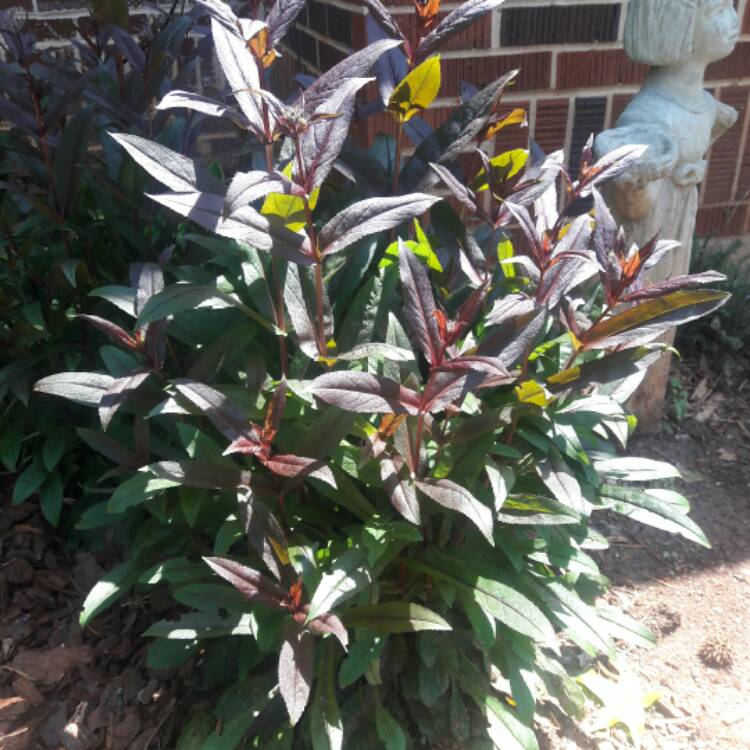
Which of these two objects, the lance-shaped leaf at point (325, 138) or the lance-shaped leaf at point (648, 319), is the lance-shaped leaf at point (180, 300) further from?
the lance-shaped leaf at point (648, 319)

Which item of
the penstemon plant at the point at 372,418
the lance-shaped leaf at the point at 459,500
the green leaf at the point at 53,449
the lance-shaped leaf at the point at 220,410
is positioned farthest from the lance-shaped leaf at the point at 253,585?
the green leaf at the point at 53,449

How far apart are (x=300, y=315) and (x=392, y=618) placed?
0.68 metres

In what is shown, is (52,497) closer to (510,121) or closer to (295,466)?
(295,466)

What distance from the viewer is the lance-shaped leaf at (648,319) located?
65.0 inches

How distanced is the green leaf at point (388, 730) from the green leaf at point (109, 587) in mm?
663

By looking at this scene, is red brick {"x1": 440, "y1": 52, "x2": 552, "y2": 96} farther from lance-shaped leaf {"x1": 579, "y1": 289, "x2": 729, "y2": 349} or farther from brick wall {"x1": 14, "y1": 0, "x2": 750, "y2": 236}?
lance-shaped leaf {"x1": 579, "y1": 289, "x2": 729, "y2": 349}

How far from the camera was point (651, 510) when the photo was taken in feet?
6.91

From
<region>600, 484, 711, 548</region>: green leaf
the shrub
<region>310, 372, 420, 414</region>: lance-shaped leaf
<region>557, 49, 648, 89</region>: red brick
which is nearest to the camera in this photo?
<region>310, 372, 420, 414</region>: lance-shaped leaf

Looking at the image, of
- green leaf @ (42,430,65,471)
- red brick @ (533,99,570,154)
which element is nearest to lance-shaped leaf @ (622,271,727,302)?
green leaf @ (42,430,65,471)

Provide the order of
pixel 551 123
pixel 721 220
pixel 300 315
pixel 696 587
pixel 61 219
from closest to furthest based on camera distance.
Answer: pixel 300 315 < pixel 61 219 < pixel 696 587 < pixel 551 123 < pixel 721 220

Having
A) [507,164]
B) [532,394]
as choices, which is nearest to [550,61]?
[507,164]

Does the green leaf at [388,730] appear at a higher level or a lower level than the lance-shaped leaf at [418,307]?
lower

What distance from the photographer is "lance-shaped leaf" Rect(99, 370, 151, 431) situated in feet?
5.50

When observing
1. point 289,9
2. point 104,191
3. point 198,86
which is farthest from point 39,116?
point 198,86
